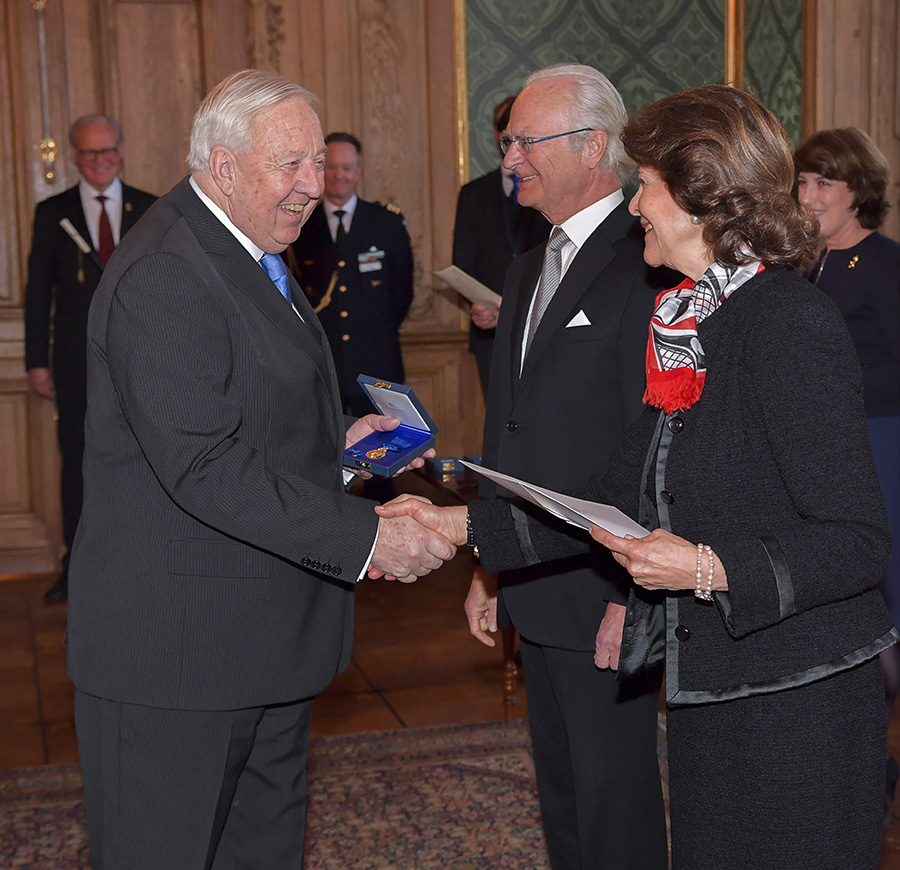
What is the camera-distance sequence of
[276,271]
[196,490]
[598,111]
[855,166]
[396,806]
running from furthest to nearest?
[855,166] → [396,806] → [598,111] → [276,271] → [196,490]

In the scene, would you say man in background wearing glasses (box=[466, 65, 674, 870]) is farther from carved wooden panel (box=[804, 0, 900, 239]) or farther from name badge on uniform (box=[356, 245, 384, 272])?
carved wooden panel (box=[804, 0, 900, 239])

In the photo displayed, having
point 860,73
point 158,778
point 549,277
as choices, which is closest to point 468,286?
point 549,277

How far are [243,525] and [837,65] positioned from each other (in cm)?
592

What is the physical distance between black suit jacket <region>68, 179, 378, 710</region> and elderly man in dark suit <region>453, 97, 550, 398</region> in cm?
355

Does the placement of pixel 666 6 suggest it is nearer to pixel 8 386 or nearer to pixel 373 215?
pixel 373 215

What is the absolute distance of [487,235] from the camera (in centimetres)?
566

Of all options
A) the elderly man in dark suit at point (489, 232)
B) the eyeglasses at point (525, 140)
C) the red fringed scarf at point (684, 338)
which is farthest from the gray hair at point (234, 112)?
the elderly man in dark suit at point (489, 232)

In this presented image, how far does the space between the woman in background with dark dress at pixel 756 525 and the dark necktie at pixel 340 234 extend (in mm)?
4209

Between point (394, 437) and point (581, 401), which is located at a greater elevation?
A: point (581, 401)

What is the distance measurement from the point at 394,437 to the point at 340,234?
3510 mm

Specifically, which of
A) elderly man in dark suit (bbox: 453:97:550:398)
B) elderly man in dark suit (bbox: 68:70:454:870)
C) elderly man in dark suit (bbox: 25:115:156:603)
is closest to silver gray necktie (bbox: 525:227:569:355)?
elderly man in dark suit (bbox: 68:70:454:870)

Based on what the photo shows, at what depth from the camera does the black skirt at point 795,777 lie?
5.47 ft

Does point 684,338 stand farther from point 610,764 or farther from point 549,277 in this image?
point 610,764

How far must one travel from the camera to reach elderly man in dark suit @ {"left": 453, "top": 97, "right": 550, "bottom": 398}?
5.52 meters
